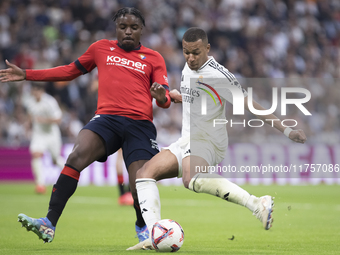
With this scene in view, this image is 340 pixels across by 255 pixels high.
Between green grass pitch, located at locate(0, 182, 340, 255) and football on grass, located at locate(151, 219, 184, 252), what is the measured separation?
0.67 feet

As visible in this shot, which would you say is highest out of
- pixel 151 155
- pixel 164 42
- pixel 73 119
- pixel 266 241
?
pixel 164 42

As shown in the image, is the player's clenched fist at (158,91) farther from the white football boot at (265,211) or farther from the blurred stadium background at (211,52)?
the blurred stadium background at (211,52)

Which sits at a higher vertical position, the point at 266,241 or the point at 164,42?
the point at 164,42

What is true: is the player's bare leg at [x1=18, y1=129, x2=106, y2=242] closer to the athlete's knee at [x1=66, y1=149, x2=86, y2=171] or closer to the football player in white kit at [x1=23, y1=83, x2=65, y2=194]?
the athlete's knee at [x1=66, y1=149, x2=86, y2=171]

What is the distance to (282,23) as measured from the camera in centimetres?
2088

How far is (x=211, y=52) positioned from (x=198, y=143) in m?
13.9

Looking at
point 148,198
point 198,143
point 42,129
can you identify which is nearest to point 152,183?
point 148,198

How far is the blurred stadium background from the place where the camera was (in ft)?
50.8

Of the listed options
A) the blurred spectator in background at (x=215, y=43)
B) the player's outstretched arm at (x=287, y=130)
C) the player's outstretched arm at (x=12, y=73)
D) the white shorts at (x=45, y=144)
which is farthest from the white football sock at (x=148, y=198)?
the blurred spectator in background at (x=215, y=43)

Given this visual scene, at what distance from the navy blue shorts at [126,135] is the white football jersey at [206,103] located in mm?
441

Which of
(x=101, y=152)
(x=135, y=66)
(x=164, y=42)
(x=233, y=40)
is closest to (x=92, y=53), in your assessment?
(x=135, y=66)

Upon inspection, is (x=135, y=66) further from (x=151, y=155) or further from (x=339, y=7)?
(x=339, y=7)

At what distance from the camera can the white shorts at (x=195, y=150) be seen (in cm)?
521

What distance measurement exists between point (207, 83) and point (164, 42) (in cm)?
1369
